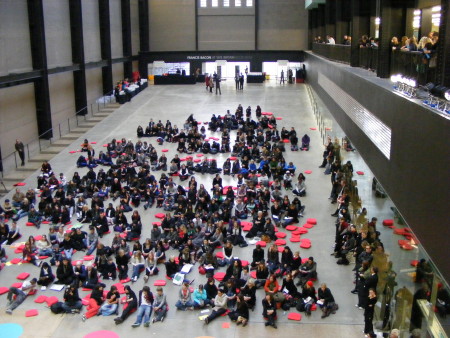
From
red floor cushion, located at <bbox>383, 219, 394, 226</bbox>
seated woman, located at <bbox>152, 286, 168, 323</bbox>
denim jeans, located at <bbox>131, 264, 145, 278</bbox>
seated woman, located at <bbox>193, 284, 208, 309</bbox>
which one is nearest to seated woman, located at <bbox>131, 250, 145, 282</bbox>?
denim jeans, located at <bbox>131, 264, 145, 278</bbox>

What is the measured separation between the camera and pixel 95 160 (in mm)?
25844

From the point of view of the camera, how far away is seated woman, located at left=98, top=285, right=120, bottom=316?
13.2 metres

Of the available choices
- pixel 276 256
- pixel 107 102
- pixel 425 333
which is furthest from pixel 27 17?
pixel 425 333

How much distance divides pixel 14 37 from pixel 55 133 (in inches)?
254

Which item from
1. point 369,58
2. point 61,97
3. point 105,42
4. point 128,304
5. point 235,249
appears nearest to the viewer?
point 128,304

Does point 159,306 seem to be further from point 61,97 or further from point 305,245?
point 61,97

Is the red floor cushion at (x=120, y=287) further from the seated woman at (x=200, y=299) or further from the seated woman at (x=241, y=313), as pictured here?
the seated woman at (x=241, y=313)

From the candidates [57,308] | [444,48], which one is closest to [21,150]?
[57,308]

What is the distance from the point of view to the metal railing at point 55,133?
81.9 ft

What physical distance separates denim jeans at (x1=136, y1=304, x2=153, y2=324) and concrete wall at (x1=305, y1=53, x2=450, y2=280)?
6661mm

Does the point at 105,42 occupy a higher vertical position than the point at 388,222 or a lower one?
higher

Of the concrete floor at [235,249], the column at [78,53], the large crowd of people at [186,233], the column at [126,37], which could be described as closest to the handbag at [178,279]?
the large crowd of people at [186,233]

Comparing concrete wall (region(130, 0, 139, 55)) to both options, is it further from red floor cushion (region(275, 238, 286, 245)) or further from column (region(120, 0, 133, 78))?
red floor cushion (region(275, 238, 286, 245))

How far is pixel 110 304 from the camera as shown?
13266 mm
